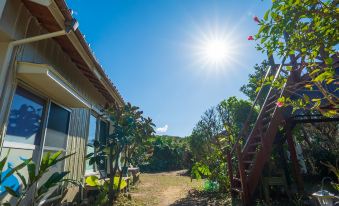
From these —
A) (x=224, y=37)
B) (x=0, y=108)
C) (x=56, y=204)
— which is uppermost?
(x=224, y=37)

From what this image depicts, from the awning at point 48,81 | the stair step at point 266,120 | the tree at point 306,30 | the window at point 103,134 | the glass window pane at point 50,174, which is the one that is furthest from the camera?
the window at point 103,134

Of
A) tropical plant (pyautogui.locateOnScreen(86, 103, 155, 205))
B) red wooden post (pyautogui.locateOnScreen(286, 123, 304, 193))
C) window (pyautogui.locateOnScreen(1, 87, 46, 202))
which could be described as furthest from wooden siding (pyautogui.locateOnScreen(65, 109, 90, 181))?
red wooden post (pyautogui.locateOnScreen(286, 123, 304, 193))

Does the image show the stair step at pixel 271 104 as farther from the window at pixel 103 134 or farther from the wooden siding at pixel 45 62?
the window at pixel 103 134

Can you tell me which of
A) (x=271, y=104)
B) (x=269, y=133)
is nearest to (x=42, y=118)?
(x=269, y=133)

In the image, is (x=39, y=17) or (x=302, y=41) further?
(x=39, y=17)

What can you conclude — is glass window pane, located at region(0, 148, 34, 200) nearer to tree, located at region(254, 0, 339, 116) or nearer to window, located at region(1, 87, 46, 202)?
window, located at region(1, 87, 46, 202)

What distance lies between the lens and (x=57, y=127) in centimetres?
457

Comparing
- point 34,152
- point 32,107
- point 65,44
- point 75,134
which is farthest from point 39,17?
point 75,134

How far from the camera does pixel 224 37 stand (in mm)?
5211

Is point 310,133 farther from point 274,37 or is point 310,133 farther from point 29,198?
point 29,198

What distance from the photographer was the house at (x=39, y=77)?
9.50 feet

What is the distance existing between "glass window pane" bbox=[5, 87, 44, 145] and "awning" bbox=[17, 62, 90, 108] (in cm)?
21

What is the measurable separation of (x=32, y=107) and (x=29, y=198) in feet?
5.11

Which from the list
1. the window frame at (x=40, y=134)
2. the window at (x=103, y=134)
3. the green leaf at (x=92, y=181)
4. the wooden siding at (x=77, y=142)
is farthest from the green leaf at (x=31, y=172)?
the window at (x=103, y=134)
